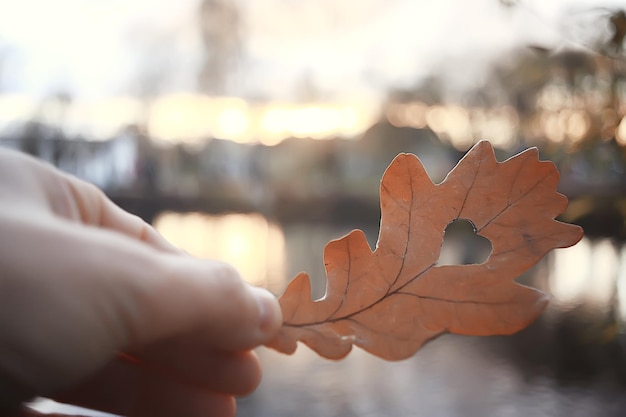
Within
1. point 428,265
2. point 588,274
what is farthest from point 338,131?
point 428,265

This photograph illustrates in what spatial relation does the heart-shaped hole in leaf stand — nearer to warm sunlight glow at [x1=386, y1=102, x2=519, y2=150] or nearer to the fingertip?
warm sunlight glow at [x1=386, y1=102, x2=519, y2=150]

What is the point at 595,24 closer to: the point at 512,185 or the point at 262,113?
the point at 512,185

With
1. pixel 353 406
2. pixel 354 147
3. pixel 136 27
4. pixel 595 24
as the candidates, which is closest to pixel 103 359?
pixel 353 406

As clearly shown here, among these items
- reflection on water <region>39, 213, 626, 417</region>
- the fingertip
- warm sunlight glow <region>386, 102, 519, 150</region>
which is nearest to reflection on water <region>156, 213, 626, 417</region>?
reflection on water <region>39, 213, 626, 417</region>

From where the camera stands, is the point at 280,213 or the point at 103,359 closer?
the point at 103,359

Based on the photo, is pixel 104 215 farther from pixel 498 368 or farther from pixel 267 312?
pixel 498 368

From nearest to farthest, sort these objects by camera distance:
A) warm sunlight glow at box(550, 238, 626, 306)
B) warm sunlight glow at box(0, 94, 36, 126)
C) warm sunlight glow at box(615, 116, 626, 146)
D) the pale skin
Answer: the pale skin, warm sunlight glow at box(615, 116, 626, 146), warm sunlight glow at box(550, 238, 626, 306), warm sunlight glow at box(0, 94, 36, 126)
